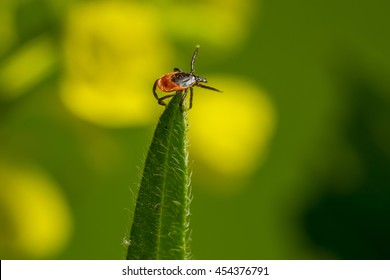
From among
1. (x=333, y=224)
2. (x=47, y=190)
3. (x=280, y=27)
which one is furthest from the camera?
(x=280, y=27)

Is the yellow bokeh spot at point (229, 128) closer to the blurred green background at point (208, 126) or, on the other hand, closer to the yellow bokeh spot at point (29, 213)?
the blurred green background at point (208, 126)

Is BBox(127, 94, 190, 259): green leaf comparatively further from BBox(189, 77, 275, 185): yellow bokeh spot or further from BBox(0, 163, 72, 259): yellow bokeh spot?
BBox(189, 77, 275, 185): yellow bokeh spot

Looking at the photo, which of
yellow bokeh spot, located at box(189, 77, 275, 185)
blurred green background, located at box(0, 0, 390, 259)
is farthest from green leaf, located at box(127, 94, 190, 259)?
yellow bokeh spot, located at box(189, 77, 275, 185)

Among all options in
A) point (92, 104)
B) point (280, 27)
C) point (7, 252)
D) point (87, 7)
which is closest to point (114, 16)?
point (87, 7)

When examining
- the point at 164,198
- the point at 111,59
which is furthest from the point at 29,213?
the point at 164,198

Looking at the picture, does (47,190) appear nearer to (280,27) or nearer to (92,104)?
(92,104)

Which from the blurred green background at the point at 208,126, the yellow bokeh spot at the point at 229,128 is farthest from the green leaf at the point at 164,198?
the yellow bokeh spot at the point at 229,128

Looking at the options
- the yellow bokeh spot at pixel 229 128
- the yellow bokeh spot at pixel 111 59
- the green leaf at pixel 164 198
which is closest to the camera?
the green leaf at pixel 164 198
